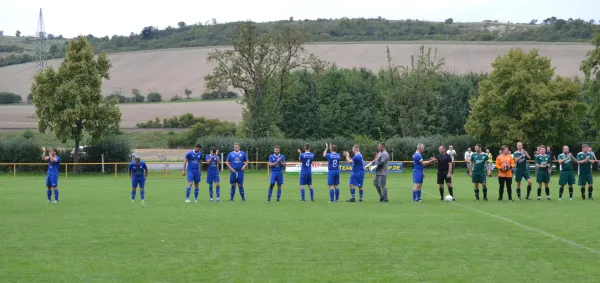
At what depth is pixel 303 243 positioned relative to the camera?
13852 mm

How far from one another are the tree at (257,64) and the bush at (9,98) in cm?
5104

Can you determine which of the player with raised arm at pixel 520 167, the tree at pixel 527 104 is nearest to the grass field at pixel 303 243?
the player with raised arm at pixel 520 167

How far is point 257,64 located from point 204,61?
4932 centimetres

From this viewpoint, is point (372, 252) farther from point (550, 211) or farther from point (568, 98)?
point (568, 98)

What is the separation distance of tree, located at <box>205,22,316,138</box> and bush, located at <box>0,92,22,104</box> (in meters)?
51.0

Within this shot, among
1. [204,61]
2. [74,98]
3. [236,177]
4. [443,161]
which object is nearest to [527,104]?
[443,161]

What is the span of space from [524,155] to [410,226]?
9577 millimetres

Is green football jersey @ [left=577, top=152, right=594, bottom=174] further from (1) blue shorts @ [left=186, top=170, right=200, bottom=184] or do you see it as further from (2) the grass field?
(1) blue shorts @ [left=186, top=170, right=200, bottom=184]

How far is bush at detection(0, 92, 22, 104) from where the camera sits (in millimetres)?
104812

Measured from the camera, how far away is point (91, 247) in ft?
44.0

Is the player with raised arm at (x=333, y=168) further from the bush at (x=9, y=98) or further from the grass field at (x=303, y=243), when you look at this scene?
the bush at (x=9, y=98)

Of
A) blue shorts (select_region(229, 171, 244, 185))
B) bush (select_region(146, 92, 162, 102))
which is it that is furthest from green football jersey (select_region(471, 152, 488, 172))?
bush (select_region(146, 92, 162, 102))

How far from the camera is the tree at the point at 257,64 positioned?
209 ft

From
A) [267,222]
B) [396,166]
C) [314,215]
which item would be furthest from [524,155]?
[396,166]
